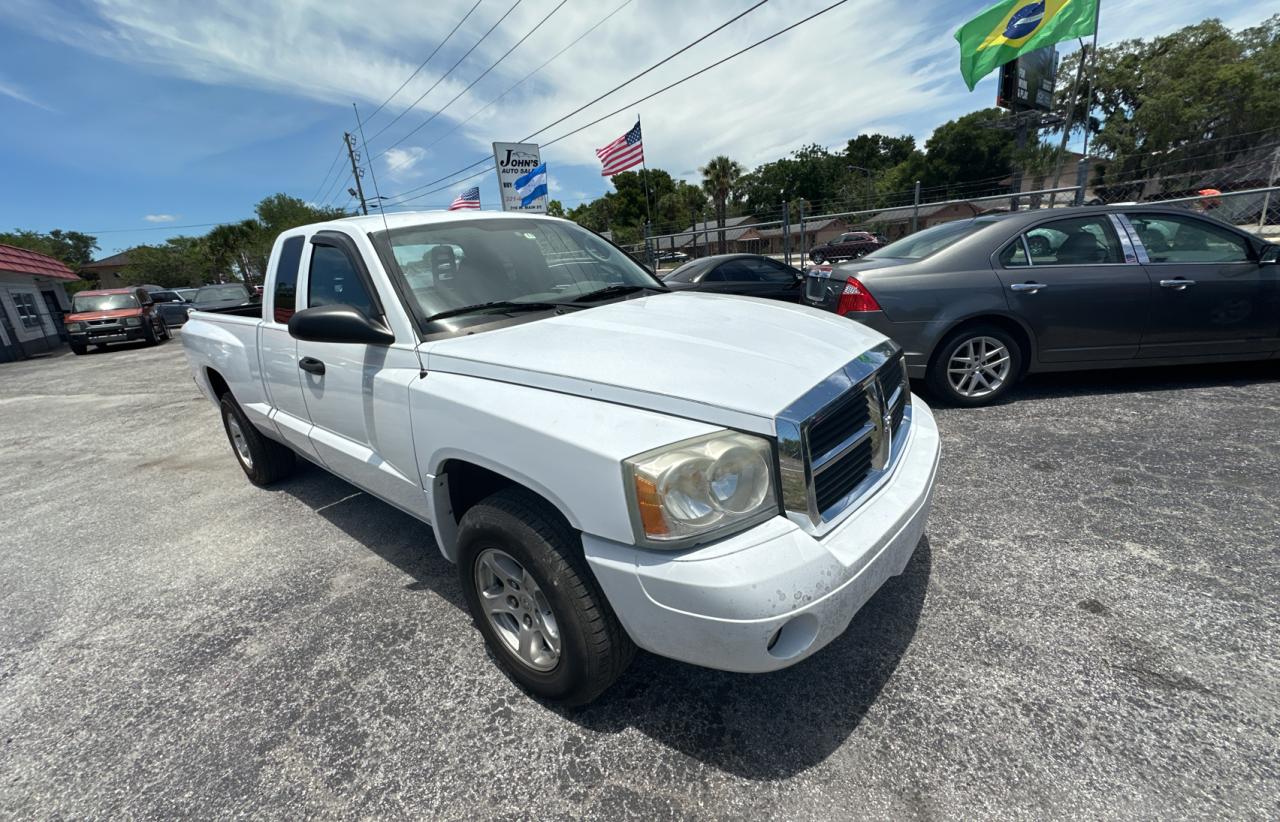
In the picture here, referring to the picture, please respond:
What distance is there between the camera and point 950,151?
59.6 metres

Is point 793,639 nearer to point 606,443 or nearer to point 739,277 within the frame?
point 606,443

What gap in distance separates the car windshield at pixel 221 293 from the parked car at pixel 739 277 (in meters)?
15.0

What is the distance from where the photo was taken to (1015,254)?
14.6ft

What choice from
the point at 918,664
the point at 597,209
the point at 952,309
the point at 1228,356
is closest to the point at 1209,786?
the point at 918,664

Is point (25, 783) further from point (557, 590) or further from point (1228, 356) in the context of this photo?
point (1228, 356)

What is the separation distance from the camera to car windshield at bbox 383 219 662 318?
2.40 meters

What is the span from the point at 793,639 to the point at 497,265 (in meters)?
2.03

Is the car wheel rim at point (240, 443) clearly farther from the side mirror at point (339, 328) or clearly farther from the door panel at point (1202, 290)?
the door panel at point (1202, 290)

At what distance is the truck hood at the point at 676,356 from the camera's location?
1.59m

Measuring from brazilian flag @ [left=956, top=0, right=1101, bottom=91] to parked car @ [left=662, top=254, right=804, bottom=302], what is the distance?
7549mm

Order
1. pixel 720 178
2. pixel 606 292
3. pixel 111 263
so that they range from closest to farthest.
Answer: pixel 606 292 < pixel 720 178 < pixel 111 263

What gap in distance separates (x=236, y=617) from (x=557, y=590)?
6.77 feet

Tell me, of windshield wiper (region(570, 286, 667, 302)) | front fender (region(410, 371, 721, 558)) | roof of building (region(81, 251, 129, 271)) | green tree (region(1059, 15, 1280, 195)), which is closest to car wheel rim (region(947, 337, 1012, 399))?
windshield wiper (region(570, 286, 667, 302))

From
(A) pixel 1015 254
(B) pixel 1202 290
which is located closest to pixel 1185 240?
(B) pixel 1202 290
